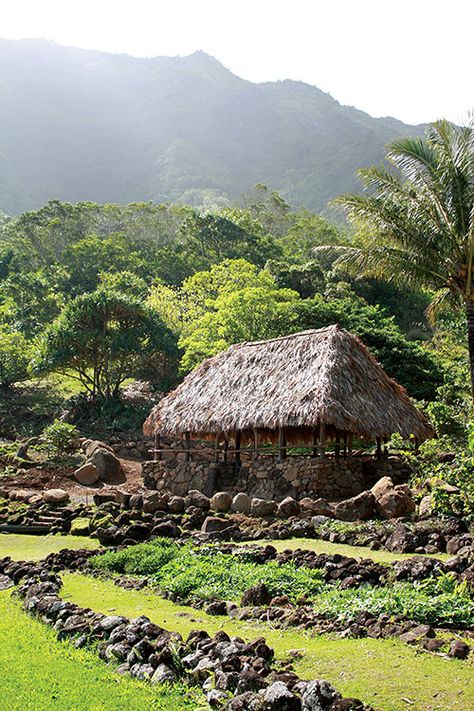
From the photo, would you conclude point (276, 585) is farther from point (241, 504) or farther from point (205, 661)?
point (241, 504)

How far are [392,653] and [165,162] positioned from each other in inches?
4965

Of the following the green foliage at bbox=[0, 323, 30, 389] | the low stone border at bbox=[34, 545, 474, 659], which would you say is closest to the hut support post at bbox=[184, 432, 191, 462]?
the low stone border at bbox=[34, 545, 474, 659]

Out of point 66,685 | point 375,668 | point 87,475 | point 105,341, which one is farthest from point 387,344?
point 66,685

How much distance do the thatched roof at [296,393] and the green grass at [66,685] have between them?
944 centimetres

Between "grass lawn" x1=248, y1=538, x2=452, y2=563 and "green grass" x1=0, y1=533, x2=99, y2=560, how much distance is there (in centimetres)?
281

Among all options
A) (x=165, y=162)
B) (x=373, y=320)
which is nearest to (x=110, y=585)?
(x=373, y=320)

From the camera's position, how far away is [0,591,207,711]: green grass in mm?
4711

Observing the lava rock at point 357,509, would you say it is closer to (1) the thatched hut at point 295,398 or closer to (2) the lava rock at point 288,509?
(2) the lava rock at point 288,509

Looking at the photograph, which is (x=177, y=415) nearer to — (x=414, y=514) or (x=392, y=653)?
(x=414, y=514)

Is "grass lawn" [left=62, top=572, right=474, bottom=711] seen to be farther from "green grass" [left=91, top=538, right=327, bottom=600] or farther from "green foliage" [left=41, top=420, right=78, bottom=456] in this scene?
"green foliage" [left=41, top=420, right=78, bottom=456]

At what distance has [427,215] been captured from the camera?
17453mm

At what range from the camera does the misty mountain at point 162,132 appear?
110562mm

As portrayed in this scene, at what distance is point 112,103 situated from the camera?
151 metres

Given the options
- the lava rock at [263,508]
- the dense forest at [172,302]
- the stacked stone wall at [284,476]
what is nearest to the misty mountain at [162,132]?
the dense forest at [172,302]
